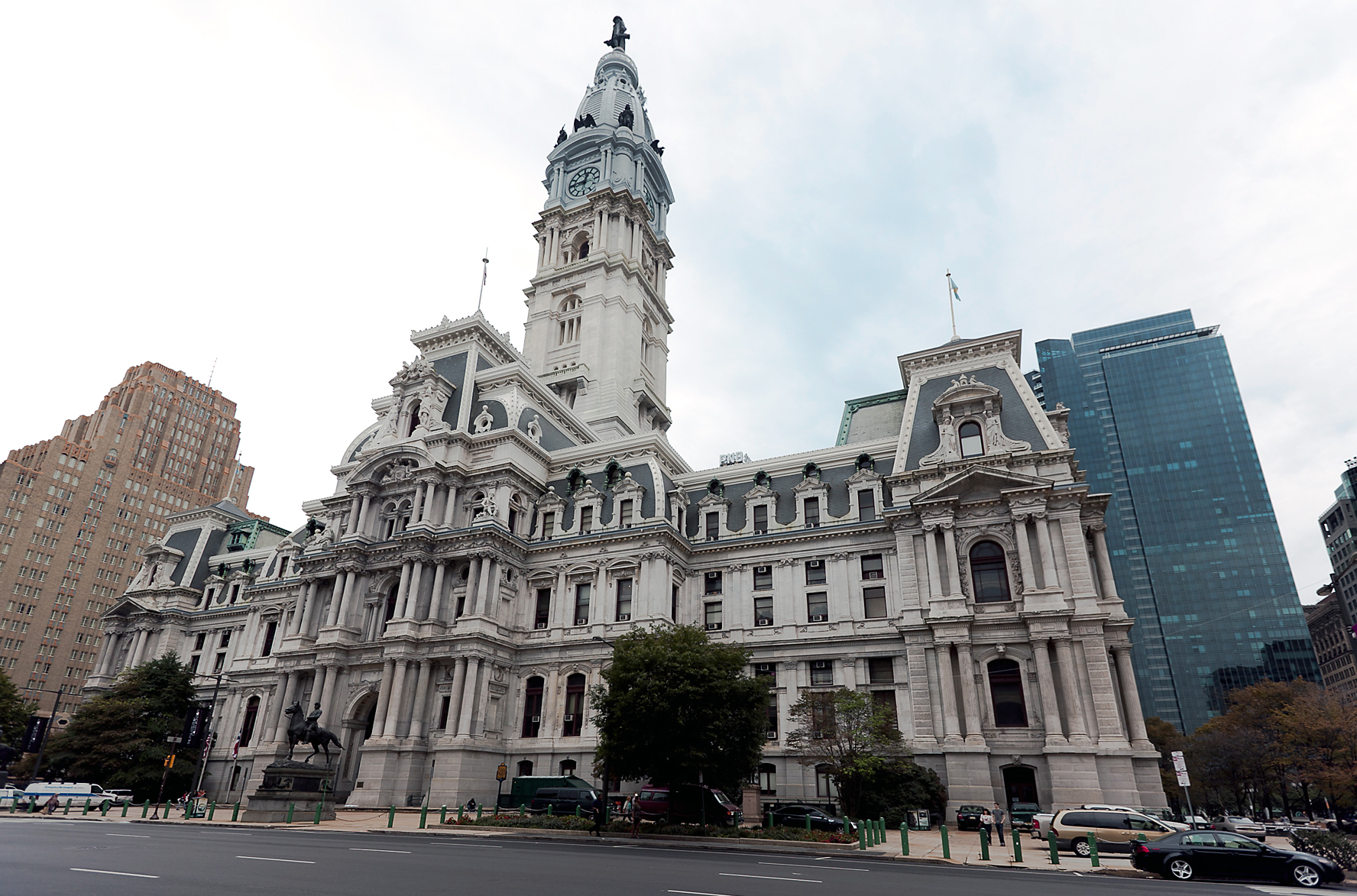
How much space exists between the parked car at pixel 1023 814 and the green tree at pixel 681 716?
13.2m

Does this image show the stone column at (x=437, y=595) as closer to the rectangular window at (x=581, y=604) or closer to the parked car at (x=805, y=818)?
the rectangular window at (x=581, y=604)

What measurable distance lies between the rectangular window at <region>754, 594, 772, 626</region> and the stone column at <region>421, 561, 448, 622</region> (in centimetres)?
2143

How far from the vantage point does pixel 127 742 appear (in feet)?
188

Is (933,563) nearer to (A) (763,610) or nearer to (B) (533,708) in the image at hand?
(A) (763,610)

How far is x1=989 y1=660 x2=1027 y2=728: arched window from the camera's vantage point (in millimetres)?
40094

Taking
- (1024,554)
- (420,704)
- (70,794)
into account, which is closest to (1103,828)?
(1024,554)

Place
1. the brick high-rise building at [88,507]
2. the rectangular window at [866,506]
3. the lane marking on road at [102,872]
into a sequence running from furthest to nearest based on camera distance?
the brick high-rise building at [88,507]
the rectangular window at [866,506]
the lane marking on road at [102,872]

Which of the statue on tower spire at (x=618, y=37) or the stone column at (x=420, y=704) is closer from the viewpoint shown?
the stone column at (x=420, y=704)

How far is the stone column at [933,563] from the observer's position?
43381 mm

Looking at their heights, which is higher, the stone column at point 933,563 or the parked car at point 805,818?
the stone column at point 933,563

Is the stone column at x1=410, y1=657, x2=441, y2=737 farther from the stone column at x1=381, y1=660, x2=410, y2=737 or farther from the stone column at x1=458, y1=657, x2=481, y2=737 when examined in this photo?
the stone column at x1=458, y1=657, x2=481, y2=737

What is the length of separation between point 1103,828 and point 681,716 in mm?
16904

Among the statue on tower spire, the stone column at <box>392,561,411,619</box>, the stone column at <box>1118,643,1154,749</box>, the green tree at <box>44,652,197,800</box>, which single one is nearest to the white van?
the green tree at <box>44,652,197,800</box>

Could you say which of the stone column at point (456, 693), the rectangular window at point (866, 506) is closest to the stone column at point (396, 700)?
the stone column at point (456, 693)
